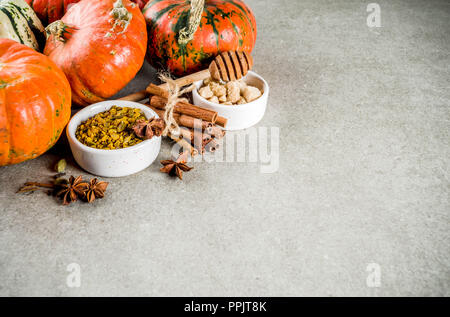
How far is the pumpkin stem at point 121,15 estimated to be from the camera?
1401 mm

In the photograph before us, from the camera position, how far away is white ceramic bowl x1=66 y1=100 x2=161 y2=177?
1.20 m

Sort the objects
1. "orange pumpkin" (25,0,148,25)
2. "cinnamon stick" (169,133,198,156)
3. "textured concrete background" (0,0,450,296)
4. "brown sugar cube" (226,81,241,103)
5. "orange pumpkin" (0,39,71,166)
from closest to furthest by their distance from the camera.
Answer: "textured concrete background" (0,0,450,296) → "orange pumpkin" (0,39,71,166) → "cinnamon stick" (169,133,198,156) → "brown sugar cube" (226,81,241,103) → "orange pumpkin" (25,0,148,25)

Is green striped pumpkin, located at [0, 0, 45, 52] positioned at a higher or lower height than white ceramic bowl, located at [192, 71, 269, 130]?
Result: higher

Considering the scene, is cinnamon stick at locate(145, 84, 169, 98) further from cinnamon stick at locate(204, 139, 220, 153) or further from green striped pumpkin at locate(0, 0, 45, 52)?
green striped pumpkin at locate(0, 0, 45, 52)

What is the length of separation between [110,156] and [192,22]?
0.66 metres

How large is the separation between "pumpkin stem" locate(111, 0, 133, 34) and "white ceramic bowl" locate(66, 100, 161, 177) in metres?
0.35

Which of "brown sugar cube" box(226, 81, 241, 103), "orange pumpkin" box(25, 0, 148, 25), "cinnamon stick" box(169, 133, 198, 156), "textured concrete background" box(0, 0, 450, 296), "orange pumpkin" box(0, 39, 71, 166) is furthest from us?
"orange pumpkin" box(25, 0, 148, 25)

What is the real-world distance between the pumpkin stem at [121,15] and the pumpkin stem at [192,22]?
0.74ft

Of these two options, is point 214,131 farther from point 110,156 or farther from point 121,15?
point 121,15

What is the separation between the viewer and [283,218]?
1154 mm

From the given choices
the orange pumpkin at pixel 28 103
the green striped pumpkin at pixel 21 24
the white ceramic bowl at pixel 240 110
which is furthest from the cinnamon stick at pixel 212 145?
the green striped pumpkin at pixel 21 24

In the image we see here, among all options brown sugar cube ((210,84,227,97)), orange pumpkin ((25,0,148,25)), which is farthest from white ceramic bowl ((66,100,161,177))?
orange pumpkin ((25,0,148,25))

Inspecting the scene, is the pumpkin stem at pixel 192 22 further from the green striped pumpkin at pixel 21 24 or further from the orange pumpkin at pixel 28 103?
the green striped pumpkin at pixel 21 24

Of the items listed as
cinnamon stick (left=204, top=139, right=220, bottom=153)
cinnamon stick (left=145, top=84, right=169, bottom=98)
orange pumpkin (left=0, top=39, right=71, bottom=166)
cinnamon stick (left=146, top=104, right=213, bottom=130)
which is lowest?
cinnamon stick (left=204, top=139, right=220, bottom=153)
